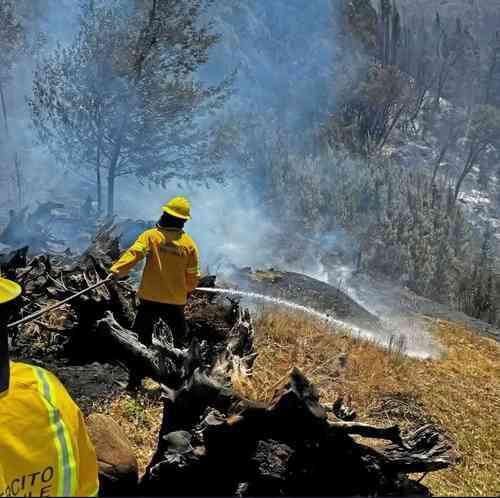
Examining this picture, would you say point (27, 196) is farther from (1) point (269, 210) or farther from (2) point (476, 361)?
(2) point (476, 361)

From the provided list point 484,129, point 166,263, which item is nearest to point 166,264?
point 166,263

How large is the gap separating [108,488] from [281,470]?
A: 91 centimetres

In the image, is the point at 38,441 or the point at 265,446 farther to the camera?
the point at 265,446

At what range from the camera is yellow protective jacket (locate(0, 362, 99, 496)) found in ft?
3.92

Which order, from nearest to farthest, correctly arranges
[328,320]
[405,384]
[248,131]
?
[405,384] < [328,320] < [248,131]

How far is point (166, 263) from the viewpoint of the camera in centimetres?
465

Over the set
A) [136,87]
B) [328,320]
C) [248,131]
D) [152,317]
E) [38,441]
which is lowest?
[328,320]

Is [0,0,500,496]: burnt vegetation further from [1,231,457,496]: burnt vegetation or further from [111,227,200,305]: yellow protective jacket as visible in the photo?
[111,227,200,305]: yellow protective jacket

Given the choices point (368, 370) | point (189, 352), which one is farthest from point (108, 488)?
point (368, 370)

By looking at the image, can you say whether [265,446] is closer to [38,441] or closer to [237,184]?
[38,441]

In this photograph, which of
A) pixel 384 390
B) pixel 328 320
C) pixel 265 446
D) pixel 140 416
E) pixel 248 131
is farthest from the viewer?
pixel 248 131

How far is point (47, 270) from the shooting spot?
5695mm

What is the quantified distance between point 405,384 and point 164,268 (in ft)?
8.54

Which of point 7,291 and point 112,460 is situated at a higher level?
point 7,291
